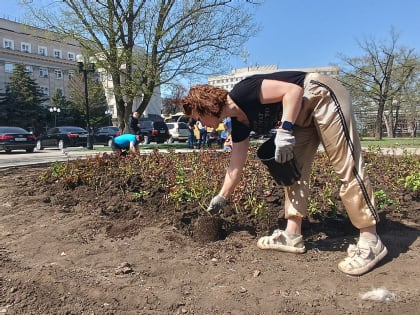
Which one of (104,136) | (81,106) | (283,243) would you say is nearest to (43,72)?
(81,106)

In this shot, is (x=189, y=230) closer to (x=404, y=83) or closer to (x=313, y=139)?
(x=313, y=139)

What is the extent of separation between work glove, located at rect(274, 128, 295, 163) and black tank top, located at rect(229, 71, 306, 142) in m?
0.26

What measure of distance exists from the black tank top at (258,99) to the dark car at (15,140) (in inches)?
839

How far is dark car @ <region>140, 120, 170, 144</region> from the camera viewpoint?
3014 cm

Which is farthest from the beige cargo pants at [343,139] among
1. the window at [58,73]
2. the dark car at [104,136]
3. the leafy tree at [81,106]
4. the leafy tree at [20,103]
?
the window at [58,73]

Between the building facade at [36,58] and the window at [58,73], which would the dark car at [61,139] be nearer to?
the building facade at [36,58]

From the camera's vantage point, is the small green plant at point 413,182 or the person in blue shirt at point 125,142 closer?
the small green plant at point 413,182

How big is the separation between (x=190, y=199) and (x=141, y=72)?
18.7 metres

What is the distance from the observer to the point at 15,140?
2183cm

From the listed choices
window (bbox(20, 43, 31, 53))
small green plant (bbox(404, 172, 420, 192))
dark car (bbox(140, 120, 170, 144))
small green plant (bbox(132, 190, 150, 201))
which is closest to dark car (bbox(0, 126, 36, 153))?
dark car (bbox(140, 120, 170, 144))

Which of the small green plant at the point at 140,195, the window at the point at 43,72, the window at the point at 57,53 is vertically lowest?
the small green plant at the point at 140,195

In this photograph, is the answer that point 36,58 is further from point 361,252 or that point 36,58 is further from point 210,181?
point 361,252

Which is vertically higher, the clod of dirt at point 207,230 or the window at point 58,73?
the window at point 58,73

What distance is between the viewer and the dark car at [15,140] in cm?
2156
